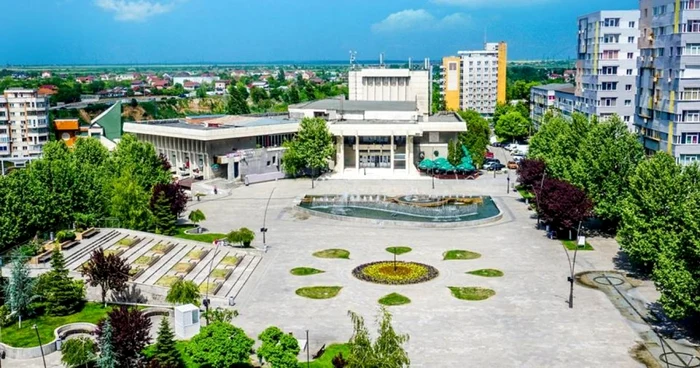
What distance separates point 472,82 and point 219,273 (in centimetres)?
9980

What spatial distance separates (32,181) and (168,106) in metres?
115

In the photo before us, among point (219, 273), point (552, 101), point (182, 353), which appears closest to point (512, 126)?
point (552, 101)

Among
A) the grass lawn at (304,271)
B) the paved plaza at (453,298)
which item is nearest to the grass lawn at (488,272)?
the paved plaza at (453,298)

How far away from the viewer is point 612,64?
66.6 meters

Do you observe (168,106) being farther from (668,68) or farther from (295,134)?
(668,68)

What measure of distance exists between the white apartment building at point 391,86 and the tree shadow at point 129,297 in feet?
195

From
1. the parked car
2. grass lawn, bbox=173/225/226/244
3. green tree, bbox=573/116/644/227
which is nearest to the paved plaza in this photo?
grass lawn, bbox=173/225/226/244

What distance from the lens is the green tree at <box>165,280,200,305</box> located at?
97.8 feet

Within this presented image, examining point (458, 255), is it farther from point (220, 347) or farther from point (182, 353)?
point (220, 347)

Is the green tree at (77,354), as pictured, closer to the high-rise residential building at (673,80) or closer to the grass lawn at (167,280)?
the grass lawn at (167,280)

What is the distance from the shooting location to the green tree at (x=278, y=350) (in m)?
22.8

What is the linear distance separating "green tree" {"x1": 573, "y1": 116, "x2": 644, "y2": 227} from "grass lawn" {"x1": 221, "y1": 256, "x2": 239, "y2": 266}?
906 inches

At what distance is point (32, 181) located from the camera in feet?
132

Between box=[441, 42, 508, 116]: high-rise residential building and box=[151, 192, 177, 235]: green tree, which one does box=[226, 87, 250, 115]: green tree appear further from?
box=[151, 192, 177, 235]: green tree
